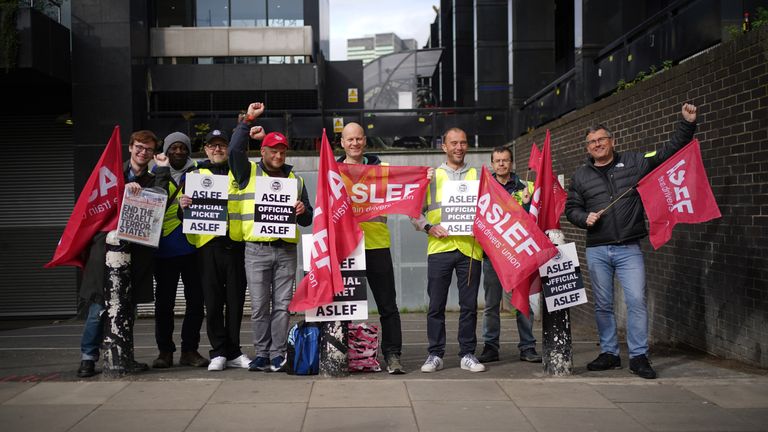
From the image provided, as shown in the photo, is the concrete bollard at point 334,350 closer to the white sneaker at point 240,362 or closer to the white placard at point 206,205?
the white sneaker at point 240,362

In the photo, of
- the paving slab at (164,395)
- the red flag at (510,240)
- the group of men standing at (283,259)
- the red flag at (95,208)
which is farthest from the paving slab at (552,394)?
the red flag at (95,208)

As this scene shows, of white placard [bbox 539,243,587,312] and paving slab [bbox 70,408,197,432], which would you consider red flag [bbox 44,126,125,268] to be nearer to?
paving slab [bbox 70,408,197,432]

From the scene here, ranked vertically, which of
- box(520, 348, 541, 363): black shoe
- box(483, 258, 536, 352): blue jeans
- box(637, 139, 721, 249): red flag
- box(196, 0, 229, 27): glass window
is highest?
box(196, 0, 229, 27): glass window

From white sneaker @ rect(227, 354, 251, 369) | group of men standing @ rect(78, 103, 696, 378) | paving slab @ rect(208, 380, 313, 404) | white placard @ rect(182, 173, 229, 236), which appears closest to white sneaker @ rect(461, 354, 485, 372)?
group of men standing @ rect(78, 103, 696, 378)

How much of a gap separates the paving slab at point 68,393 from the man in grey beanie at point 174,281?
964 millimetres

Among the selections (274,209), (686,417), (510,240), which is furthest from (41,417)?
(686,417)

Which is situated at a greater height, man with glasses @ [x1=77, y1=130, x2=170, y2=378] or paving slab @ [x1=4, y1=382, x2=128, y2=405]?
man with glasses @ [x1=77, y1=130, x2=170, y2=378]

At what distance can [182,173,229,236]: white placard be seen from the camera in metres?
7.55

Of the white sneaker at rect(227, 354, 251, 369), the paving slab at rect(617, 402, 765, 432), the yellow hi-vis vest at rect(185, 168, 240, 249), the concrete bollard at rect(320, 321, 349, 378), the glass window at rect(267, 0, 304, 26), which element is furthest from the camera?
the glass window at rect(267, 0, 304, 26)

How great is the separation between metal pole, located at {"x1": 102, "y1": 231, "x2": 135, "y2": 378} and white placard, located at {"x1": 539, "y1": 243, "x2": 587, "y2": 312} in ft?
12.6

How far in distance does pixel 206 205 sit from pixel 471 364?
115 inches

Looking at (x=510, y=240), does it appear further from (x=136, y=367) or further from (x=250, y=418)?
(x=136, y=367)

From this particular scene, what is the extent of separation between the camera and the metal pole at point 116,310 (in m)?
7.32

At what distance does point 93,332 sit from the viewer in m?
7.44
